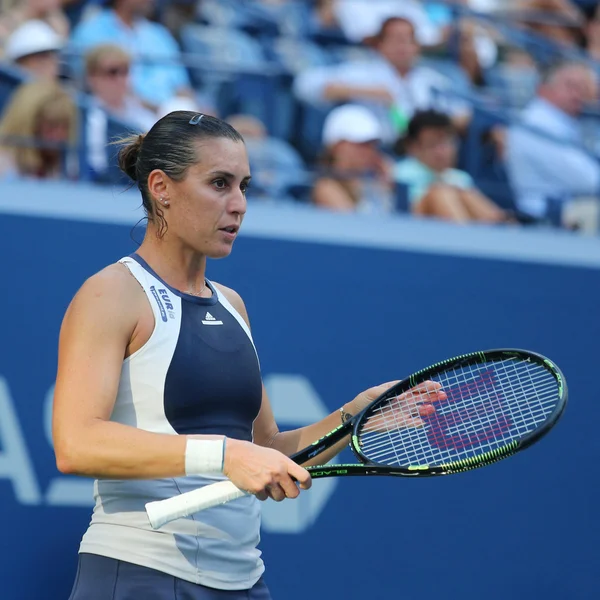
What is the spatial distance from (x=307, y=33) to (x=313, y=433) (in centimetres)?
536

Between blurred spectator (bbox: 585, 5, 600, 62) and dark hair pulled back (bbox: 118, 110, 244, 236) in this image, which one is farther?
blurred spectator (bbox: 585, 5, 600, 62)

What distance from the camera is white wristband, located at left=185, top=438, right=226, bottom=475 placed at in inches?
80.0

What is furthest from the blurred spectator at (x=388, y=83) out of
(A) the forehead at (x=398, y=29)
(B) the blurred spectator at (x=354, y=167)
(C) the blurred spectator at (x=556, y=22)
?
(C) the blurred spectator at (x=556, y=22)

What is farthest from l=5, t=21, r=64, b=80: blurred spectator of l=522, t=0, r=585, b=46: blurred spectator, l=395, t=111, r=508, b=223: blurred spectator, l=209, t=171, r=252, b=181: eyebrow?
l=522, t=0, r=585, b=46: blurred spectator

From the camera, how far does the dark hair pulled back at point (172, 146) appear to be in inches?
92.1

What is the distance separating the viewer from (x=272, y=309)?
143 inches

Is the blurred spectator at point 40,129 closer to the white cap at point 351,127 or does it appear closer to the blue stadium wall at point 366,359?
the blue stadium wall at point 366,359

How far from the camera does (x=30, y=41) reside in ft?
16.8

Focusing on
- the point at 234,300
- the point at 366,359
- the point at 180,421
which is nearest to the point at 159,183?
the point at 234,300

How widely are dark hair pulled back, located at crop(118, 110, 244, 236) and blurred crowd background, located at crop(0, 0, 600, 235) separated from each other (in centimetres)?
144

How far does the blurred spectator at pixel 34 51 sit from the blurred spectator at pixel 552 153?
2.30 m

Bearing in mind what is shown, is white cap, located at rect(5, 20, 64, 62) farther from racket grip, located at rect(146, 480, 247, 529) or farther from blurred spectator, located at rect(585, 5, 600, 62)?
blurred spectator, located at rect(585, 5, 600, 62)

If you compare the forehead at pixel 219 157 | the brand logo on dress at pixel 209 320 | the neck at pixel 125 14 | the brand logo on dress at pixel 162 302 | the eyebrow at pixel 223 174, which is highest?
the forehead at pixel 219 157

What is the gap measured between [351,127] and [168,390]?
3.39 metres
